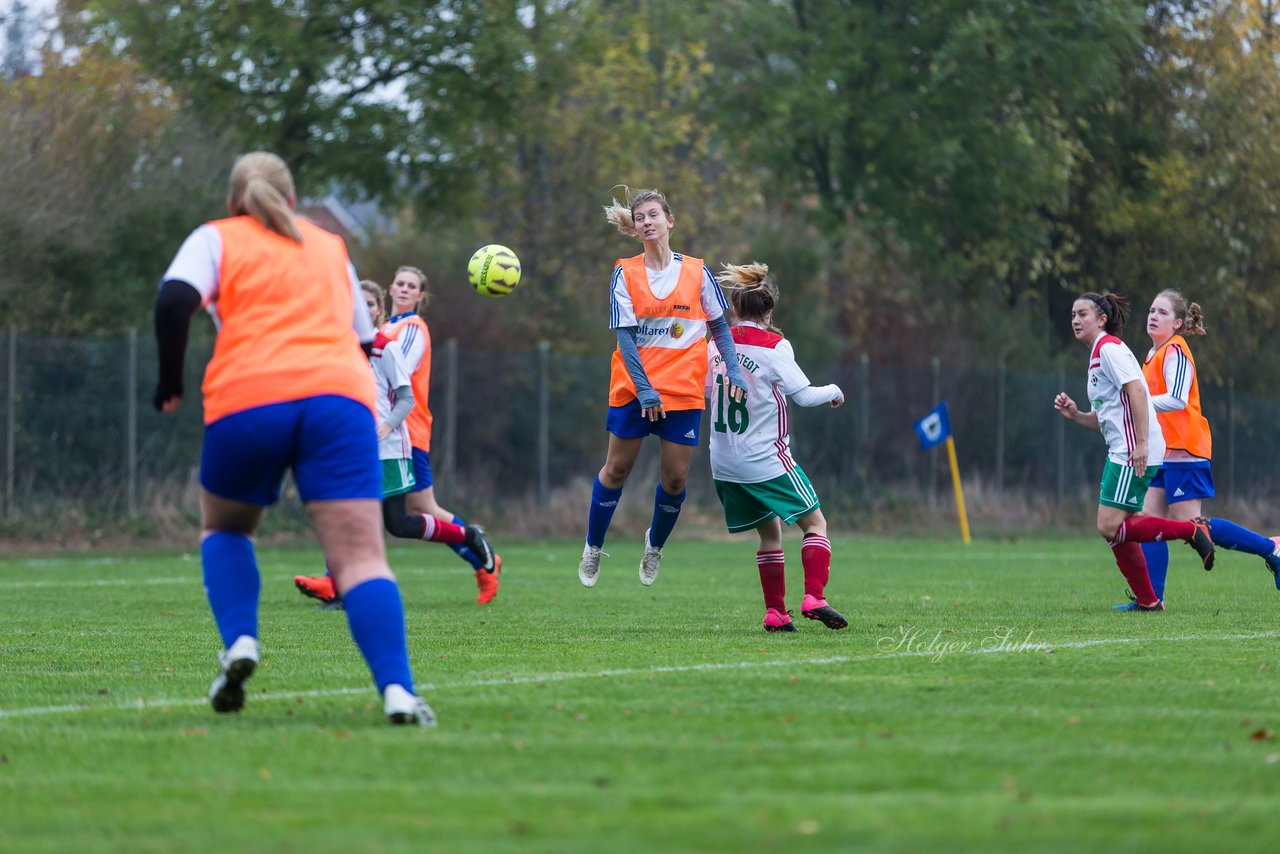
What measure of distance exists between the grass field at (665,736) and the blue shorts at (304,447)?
77 cm

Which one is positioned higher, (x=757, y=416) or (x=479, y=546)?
(x=757, y=416)

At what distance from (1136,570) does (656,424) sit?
2.99 metres

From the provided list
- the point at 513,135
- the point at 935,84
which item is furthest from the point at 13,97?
the point at 935,84

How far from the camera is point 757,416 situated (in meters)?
8.84

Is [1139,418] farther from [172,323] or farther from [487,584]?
[172,323]

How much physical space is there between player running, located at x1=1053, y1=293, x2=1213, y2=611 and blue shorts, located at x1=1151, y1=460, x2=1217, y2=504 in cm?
98

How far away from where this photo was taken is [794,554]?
19578 millimetres

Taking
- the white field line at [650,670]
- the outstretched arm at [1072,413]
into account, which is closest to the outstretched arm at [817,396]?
the white field line at [650,670]

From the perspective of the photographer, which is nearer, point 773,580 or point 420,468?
point 773,580

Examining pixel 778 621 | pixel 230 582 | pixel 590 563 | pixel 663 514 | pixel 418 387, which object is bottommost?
pixel 778 621

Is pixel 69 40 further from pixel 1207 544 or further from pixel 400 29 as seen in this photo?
pixel 1207 544

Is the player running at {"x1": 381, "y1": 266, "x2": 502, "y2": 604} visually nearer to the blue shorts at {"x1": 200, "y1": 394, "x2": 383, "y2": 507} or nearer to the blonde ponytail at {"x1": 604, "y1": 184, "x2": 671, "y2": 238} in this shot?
the blonde ponytail at {"x1": 604, "y1": 184, "x2": 671, "y2": 238}

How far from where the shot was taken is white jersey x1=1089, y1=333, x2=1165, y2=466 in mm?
10133

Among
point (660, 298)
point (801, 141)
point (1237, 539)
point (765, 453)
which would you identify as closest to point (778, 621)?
point (765, 453)
